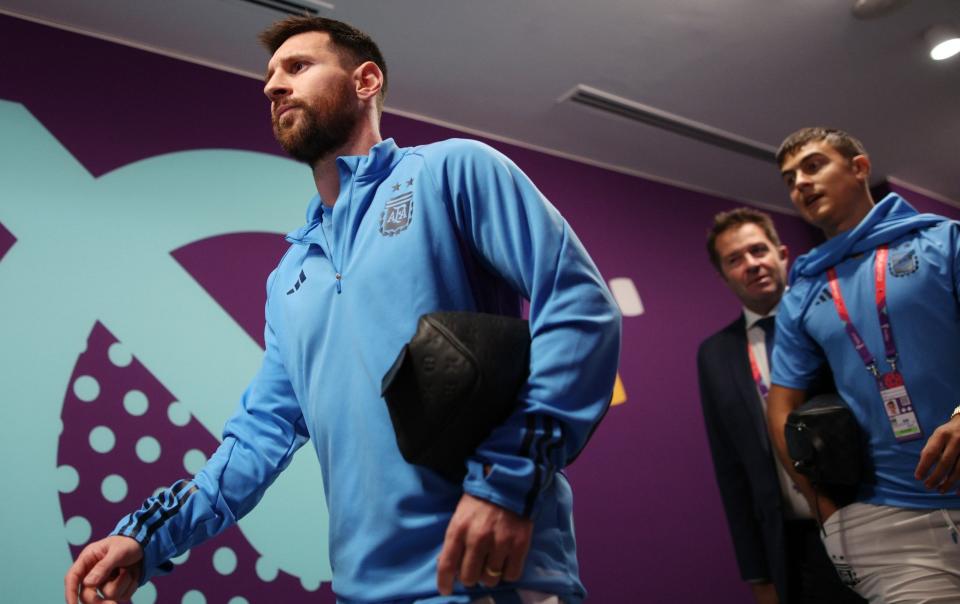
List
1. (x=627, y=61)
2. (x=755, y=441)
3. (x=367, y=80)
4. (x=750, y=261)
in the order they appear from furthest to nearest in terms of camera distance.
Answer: (x=627, y=61), (x=750, y=261), (x=755, y=441), (x=367, y=80)

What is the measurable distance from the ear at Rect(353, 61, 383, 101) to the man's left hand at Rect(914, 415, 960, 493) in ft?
4.60

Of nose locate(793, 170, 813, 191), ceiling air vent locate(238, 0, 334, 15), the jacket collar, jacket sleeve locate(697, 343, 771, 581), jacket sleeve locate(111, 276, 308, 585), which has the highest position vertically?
ceiling air vent locate(238, 0, 334, 15)

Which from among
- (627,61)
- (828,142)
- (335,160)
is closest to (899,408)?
(828,142)

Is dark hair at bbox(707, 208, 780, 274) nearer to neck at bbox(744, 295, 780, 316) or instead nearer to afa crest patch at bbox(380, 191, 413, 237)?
neck at bbox(744, 295, 780, 316)

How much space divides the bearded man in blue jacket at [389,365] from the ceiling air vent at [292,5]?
145 cm

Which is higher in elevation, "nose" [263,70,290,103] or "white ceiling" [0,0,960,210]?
"white ceiling" [0,0,960,210]

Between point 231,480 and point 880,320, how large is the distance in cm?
159

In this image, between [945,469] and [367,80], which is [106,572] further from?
[945,469]

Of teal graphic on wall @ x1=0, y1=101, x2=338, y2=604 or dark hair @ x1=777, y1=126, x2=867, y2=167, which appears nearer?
dark hair @ x1=777, y1=126, x2=867, y2=167

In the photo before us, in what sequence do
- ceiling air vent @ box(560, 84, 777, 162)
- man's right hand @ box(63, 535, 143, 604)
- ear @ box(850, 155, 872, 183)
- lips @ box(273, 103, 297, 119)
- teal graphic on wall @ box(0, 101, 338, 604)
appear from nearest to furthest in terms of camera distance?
man's right hand @ box(63, 535, 143, 604) → lips @ box(273, 103, 297, 119) → ear @ box(850, 155, 872, 183) → teal graphic on wall @ box(0, 101, 338, 604) → ceiling air vent @ box(560, 84, 777, 162)

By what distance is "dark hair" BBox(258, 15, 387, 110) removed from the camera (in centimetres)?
145

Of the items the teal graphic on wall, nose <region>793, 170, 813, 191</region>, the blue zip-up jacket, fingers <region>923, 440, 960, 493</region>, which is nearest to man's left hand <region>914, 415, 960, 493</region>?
fingers <region>923, 440, 960, 493</region>

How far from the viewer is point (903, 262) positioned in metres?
1.80

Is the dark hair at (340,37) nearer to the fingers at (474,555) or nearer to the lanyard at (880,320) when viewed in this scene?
the fingers at (474,555)
